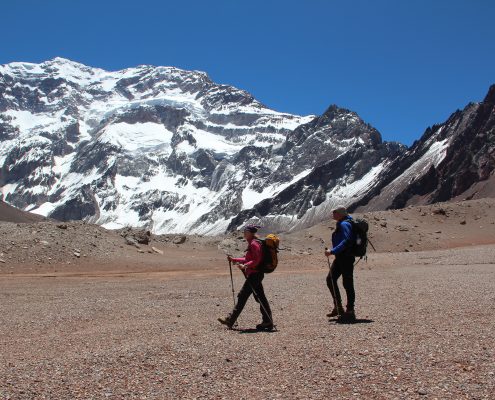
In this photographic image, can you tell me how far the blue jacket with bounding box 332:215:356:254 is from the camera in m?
12.4

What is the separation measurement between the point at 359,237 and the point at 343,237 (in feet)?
1.08

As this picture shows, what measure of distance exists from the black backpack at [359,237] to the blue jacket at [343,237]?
0.08 metres

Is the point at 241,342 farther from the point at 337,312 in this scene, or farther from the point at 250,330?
the point at 337,312

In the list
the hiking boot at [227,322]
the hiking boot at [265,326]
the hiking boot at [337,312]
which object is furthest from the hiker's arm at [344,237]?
the hiking boot at [227,322]

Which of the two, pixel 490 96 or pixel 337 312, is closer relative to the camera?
pixel 337 312

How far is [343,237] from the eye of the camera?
41.1 feet

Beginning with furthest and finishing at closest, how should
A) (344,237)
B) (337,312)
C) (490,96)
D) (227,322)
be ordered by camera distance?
1. (490,96)
2. (337,312)
3. (344,237)
4. (227,322)

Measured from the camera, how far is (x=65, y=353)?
978 cm

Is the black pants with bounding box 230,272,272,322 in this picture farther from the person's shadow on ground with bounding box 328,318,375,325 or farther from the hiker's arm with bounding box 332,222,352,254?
the hiker's arm with bounding box 332,222,352,254

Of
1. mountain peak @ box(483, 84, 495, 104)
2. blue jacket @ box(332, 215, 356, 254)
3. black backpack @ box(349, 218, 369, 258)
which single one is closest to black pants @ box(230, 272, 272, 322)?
blue jacket @ box(332, 215, 356, 254)

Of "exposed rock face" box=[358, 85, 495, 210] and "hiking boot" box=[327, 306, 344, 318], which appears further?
"exposed rock face" box=[358, 85, 495, 210]

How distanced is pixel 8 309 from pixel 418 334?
11.5 m

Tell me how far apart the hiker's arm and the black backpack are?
11 centimetres

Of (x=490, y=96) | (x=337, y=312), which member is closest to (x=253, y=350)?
(x=337, y=312)
